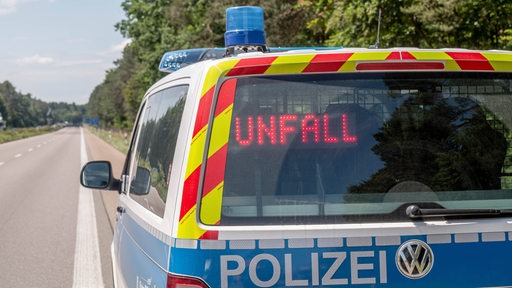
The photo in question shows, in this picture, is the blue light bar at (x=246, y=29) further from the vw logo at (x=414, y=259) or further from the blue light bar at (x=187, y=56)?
the vw logo at (x=414, y=259)

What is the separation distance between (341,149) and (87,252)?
7562mm

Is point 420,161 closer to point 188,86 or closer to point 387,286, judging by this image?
point 387,286

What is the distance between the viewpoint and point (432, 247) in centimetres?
277

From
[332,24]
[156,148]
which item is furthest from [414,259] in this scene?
[332,24]

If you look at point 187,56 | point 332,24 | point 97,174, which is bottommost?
point 97,174

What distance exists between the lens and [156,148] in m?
3.63

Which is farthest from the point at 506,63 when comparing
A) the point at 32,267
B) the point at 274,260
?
the point at 32,267

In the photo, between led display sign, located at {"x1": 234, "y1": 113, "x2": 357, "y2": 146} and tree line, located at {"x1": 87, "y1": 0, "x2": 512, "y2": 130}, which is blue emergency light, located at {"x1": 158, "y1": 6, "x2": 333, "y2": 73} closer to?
tree line, located at {"x1": 87, "y1": 0, "x2": 512, "y2": 130}

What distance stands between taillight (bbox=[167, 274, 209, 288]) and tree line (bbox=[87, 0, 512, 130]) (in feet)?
6.61

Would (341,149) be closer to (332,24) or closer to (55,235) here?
(55,235)

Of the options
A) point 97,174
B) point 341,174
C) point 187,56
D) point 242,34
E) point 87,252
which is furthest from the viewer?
point 87,252

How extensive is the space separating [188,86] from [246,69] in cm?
33

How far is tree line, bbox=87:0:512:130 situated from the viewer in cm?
1473

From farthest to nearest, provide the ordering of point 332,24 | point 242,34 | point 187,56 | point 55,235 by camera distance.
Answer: point 332,24 < point 55,235 < point 187,56 < point 242,34
